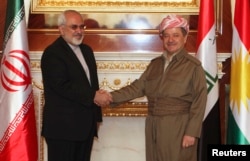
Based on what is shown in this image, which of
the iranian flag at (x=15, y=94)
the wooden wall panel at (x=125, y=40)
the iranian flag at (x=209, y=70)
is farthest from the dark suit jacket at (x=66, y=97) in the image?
the iranian flag at (x=209, y=70)

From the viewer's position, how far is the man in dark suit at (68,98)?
3.30m

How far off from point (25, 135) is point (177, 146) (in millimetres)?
1186

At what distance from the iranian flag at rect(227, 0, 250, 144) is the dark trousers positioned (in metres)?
1.12

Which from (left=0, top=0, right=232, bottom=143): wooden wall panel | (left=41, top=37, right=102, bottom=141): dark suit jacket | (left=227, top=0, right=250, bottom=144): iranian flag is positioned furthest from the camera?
(left=0, top=0, right=232, bottom=143): wooden wall panel

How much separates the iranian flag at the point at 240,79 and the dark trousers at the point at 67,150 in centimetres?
112

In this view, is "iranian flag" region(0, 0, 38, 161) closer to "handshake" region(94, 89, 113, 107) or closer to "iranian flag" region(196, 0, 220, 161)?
"handshake" region(94, 89, 113, 107)

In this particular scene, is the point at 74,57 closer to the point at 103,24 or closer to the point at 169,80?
the point at 169,80

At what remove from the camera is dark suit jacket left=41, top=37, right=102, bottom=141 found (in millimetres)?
3291

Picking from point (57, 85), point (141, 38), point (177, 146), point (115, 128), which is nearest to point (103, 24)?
point (141, 38)

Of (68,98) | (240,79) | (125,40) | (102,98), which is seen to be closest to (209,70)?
(240,79)

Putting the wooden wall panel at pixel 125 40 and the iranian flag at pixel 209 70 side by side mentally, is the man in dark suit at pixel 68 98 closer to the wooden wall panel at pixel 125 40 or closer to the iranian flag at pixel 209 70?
the wooden wall panel at pixel 125 40

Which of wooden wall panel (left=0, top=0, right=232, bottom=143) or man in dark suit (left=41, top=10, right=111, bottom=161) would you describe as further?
wooden wall panel (left=0, top=0, right=232, bottom=143)

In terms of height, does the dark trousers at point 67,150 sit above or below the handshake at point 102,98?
below

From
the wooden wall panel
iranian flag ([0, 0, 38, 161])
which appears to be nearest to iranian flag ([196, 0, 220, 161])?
the wooden wall panel
